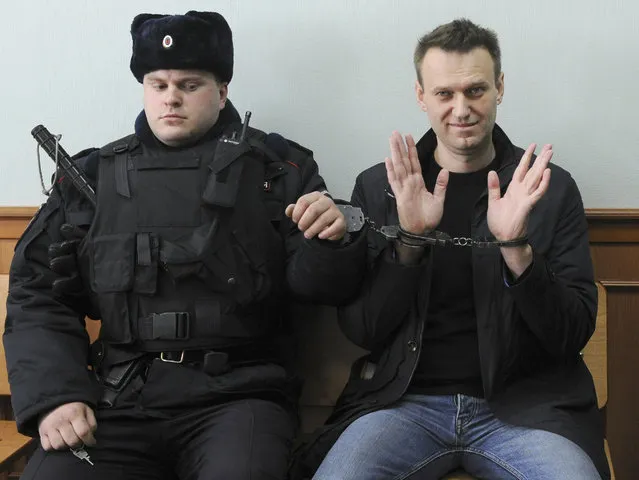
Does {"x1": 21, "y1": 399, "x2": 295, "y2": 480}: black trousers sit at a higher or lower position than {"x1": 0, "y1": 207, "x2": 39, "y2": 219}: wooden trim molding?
lower

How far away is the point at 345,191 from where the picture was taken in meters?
2.13

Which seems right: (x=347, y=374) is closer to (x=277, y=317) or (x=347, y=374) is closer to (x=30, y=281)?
(x=277, y=317)

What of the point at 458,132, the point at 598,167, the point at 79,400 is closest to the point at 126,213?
the point at 79,400

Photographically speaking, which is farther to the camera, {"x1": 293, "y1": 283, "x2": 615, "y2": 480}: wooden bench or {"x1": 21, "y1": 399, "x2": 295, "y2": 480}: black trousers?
{"x1": 293, "y1": 283, "x2": 615, "y2": 480}: wooden bench

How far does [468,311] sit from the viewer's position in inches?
68.1

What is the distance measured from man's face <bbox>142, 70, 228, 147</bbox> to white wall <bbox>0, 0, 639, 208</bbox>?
1.08ft

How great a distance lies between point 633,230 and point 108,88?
56.9 inches

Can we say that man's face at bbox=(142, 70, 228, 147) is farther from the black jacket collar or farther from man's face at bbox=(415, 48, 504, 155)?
man's face at bbox=(415, 48, 504, 155)

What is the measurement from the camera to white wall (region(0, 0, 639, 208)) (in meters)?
2.01

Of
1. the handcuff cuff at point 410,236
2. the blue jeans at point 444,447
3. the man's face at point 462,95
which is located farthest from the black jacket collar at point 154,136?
the blue jeans at point 444,447

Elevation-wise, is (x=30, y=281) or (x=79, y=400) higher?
(x=30, y=281)

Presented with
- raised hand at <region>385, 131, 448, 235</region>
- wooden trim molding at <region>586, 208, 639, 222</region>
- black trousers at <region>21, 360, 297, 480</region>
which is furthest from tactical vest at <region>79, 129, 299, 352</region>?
wooden trim molding at <region>586, 208, 639, 222</region>

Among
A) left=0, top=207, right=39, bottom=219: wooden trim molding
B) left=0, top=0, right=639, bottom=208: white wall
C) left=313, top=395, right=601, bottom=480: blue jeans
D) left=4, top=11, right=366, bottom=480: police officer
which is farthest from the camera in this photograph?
left=0, top=207, right=39, bottom=219: wooden trim molding

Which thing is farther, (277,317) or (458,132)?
(277,317)
